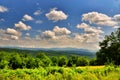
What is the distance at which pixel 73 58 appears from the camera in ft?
440

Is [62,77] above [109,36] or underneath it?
underneath

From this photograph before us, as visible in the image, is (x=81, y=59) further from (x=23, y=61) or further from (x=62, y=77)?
(x=62, y=77)

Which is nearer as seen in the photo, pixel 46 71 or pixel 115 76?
pixel 115 76

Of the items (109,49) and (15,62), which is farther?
(15,62)

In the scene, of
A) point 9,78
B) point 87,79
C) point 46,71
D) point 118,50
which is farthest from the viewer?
point 118,50

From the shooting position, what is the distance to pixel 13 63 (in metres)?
125

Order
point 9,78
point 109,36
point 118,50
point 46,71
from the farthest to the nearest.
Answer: point 109,36, point 118,50, point 46,71, point 9,78

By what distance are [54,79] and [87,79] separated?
1.89 m

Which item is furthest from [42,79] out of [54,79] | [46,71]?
[46,71]

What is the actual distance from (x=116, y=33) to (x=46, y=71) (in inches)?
2820

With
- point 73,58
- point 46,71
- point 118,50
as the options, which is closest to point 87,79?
point 46,71

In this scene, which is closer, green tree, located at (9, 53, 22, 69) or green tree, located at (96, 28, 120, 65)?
→ green tree, located at (96, 28, 120, 65)

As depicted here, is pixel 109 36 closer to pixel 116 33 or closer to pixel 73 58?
pixel 116 33

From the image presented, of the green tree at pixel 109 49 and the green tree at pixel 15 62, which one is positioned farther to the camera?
the green tree at pixel 15 62
